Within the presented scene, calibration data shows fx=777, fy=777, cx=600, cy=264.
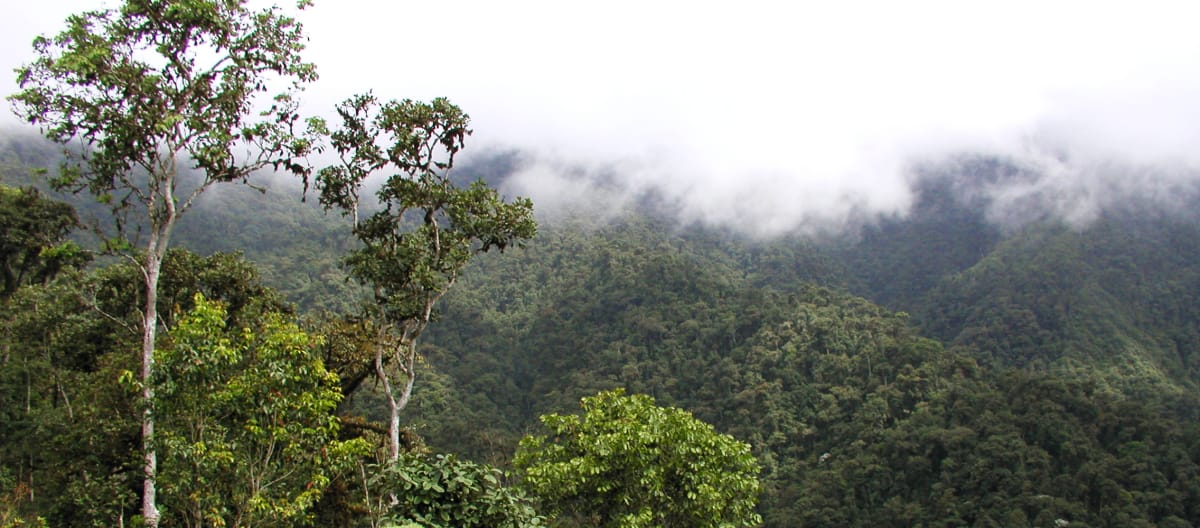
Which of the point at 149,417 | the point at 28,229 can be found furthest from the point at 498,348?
the point at 149,417

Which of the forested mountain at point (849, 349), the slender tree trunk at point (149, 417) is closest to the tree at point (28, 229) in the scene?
the forested mountain at point (849, 349)

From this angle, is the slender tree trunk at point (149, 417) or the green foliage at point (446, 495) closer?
the slender tree trunk at point (149, 417)

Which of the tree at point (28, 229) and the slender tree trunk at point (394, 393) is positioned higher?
the tree at point (28, 229)

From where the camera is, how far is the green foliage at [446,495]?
8.13 m

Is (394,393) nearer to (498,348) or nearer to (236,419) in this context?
(236,419)

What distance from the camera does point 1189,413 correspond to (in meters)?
59.7

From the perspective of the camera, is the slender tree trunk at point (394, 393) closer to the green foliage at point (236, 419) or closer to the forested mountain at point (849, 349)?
the green foliage at point (236, 419)

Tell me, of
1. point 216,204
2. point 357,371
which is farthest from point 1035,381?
point 216,204

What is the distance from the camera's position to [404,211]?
1102 cm

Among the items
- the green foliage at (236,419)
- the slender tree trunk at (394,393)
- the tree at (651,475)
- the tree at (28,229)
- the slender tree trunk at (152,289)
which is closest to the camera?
the green foliage at (236,419)

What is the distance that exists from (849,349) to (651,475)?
56.2m

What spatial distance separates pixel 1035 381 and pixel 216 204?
93963 mm

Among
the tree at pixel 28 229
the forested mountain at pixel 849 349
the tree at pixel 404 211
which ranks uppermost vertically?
the forested mountain at pixel 849 349

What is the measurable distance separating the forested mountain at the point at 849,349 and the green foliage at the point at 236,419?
5741mm
